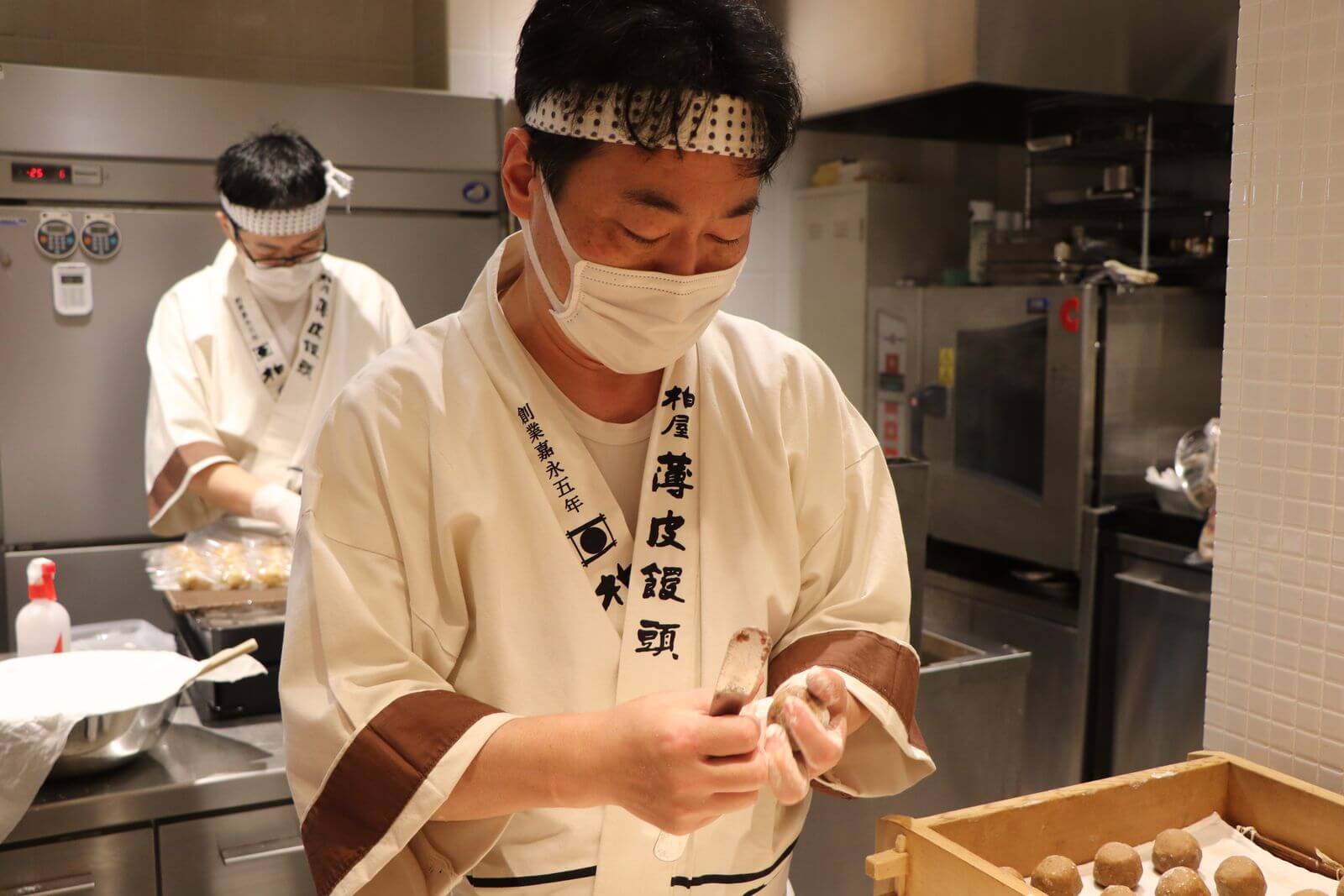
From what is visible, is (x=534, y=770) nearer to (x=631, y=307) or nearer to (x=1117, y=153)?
(x=631, y=307)

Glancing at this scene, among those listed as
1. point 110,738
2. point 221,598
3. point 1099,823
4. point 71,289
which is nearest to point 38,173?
point 71,289

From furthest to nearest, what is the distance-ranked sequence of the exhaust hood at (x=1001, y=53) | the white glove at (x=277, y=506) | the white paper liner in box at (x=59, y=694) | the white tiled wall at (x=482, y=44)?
1. the white tiled wall at (x=482, y=44)
2. the exhaust hood at (x=1001, y=53)
3. the white glove at (x=277, y=506)
4. the white paper liner in box at (x=59, y=694)

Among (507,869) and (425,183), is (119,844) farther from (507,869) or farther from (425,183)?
(425,183)

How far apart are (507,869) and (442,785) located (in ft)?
0.58

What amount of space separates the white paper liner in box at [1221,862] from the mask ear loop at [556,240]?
81cm

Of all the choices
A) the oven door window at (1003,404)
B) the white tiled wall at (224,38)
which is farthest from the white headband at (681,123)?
the white tiled wall at (224,38)

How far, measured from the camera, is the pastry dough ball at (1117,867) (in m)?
1.22

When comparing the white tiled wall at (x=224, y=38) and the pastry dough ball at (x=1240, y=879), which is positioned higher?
the white tiled wall at (x=224, y=38)

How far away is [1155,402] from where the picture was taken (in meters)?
3.37

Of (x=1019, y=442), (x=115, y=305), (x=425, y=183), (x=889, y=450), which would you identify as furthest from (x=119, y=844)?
(x=889, y=450)

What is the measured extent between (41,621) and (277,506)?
24.3 inches

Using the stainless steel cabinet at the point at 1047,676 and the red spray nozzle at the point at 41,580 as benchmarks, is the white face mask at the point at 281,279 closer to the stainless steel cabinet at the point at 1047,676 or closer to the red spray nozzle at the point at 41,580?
the red spray nozzle at the point at 41,580

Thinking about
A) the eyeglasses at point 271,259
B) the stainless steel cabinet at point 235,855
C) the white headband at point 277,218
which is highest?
the white headband at point 277,218

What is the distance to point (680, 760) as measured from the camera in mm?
895
